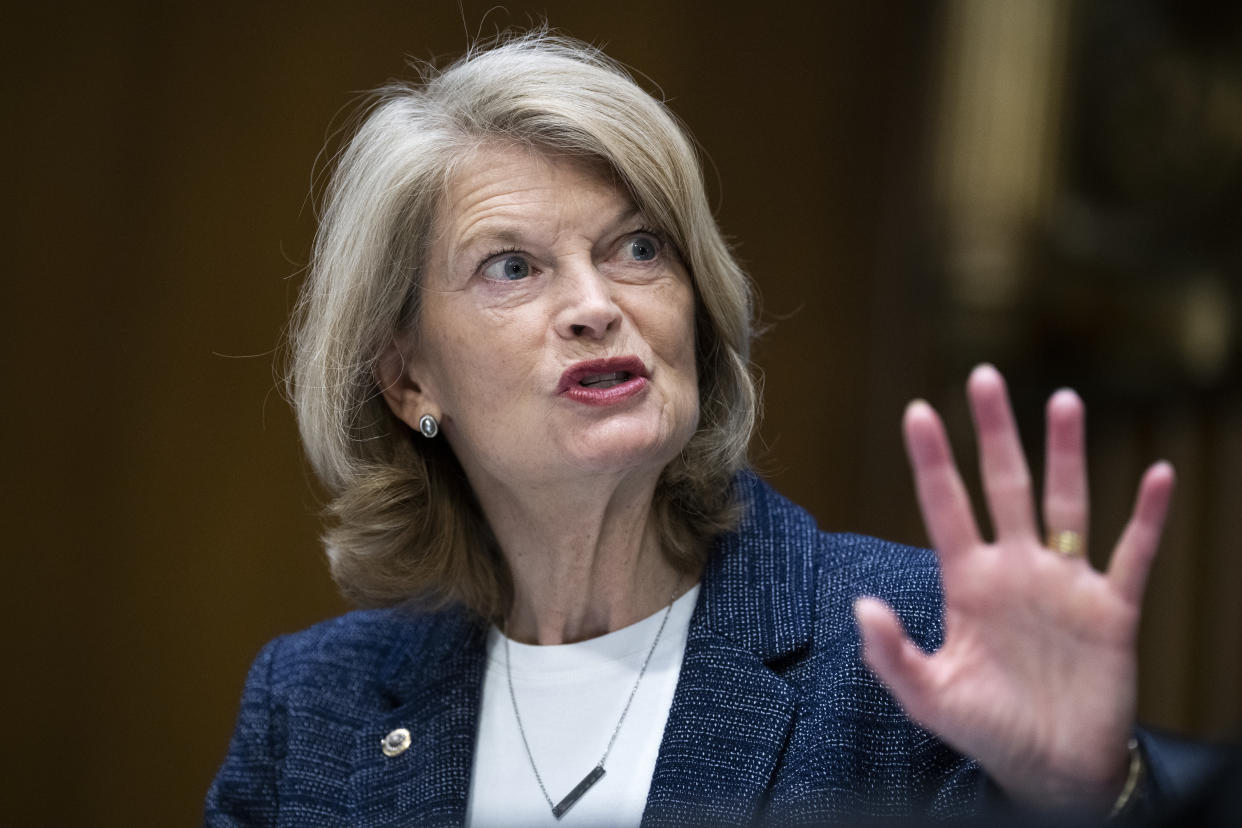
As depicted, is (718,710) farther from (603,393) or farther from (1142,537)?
(1142,537)

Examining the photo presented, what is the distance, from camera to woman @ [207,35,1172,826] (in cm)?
178

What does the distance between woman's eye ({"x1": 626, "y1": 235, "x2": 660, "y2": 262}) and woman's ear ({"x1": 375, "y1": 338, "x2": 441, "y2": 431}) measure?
15.4 inches

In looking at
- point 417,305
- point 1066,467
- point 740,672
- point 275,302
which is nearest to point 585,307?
point 417,305

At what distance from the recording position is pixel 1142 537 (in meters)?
1.22

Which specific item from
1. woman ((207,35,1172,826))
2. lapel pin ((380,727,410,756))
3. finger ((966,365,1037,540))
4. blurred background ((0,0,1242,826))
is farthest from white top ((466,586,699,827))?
blurred background ((0,0,1242,826))

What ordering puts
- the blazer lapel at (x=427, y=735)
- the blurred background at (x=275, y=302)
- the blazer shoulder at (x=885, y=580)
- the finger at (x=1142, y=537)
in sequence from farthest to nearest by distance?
the blurred background at (x=275, y=302)
the blazer lapel at (x=427, y=735)
the blazer shoulder at (x=885, y=580)
the finger at (x=1142, y=537)

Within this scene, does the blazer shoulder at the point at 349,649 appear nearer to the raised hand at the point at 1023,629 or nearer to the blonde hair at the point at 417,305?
the blonde hair at the point at 417,305

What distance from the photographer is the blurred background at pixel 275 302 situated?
133 inches

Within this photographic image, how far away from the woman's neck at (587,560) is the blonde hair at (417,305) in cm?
4

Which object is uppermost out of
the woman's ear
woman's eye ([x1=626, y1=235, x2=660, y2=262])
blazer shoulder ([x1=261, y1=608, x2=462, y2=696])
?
woman's eye ([x1=626, y1=235, x2=660, y2=262])

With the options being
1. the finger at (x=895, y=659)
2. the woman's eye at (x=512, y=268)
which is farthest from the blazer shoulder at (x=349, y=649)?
the finger at (x=895, y=659)

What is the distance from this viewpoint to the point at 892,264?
4.06m

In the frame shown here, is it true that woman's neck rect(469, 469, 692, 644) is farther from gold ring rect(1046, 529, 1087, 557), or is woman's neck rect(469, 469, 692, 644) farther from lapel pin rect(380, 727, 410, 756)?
gold ring rect(1046, 529, 1087, 557)

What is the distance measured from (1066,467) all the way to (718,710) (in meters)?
0.71
